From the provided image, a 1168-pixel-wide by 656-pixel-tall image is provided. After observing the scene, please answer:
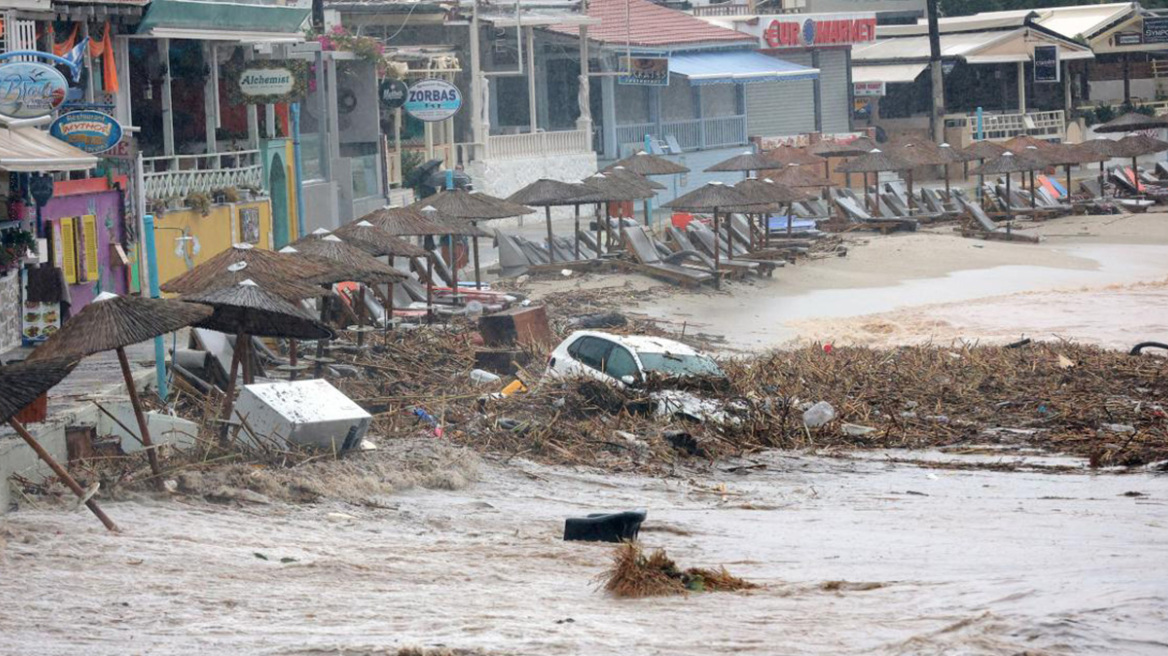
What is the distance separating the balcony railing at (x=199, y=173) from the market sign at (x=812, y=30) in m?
25.4

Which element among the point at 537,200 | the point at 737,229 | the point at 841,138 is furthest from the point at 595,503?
the point at 841,138

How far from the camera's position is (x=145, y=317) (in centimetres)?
989

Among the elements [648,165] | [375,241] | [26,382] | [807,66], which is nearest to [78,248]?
[375,241]

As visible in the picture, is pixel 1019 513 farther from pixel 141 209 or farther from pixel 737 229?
pixel 737 229

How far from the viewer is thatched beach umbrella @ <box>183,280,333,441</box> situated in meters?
11.9

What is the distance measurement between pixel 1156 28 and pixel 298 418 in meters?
49.5

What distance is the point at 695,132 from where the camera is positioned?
4447 centimetres

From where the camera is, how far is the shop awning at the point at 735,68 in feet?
142

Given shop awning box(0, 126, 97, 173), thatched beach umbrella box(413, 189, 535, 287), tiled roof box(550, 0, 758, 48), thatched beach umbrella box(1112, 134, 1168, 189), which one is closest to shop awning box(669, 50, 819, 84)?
tiled roof box(550, 0, 758, 48)

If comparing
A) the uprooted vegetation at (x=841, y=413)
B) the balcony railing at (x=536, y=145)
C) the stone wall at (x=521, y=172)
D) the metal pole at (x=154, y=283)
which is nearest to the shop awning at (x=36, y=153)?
the metal pole at (x=154, y=283)

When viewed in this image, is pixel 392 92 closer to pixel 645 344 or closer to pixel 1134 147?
pixel 645 344

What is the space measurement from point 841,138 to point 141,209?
1240 inches

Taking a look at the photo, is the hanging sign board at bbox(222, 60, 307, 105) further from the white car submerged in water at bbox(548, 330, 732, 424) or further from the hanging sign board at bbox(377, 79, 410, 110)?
the white car submerged in water at bbox(548, 330, 732, 424)

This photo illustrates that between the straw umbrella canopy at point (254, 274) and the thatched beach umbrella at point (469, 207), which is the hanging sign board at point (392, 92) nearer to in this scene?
the thatched beach umbrella at point (469, 207)
